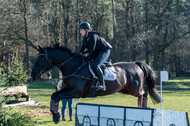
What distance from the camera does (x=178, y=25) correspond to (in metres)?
28.6

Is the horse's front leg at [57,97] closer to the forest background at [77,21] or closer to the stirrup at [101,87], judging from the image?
the stirrup at [101,87]

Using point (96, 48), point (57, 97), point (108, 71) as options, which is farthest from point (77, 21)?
point (57, 97)

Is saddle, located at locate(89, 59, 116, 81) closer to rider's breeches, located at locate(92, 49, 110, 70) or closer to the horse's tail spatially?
rider's breeches, located at locate(92, 49, 110, 70)

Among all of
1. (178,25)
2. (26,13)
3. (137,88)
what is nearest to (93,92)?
(137,88)

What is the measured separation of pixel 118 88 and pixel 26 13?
1013 inches

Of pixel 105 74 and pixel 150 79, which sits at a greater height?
pixel 105 74

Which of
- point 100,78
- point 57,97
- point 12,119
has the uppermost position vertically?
point 100,78

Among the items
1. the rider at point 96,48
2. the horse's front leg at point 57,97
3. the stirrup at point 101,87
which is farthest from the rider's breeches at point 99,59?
the horse's front leg at point 57,97

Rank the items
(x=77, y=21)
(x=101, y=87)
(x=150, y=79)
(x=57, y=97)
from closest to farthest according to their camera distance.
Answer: (x=57, y=97) < (x=101, y=87) < (x=150, y=79) < (x=77, y=21)

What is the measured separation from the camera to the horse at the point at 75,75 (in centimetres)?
691

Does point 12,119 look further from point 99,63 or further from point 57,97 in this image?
point 99,63

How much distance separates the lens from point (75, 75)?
7023 mm

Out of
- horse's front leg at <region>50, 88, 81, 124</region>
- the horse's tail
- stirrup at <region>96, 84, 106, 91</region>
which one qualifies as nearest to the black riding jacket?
stirrup at <region>96, 84, 106, 91</region>

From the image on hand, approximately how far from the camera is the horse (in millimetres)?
6910
